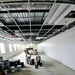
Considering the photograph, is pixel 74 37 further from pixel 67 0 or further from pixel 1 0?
pixel 1 0

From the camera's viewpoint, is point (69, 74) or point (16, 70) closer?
point (69, 74)

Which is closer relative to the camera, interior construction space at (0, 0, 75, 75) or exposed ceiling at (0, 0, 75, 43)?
exposed ceiling at (0, 0, 75, 43)

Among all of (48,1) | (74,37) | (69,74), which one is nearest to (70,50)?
(74,37)

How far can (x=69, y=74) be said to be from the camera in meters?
4.74

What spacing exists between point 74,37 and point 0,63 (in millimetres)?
4347

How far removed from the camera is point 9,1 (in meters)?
1.94

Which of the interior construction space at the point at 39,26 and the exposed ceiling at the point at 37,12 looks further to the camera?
the interior construction space at the point at 39,26

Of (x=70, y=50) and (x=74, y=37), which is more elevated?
(x=74, y=37)

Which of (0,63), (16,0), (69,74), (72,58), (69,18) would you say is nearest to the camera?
(16,0)

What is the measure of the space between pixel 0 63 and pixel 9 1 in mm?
4218

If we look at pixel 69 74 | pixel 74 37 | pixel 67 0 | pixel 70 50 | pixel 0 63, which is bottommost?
pixel 69 74

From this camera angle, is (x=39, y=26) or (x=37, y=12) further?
(x=39, y=26)

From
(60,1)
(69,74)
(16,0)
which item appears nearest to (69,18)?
(60,1)

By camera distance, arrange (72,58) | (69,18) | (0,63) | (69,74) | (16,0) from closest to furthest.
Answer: (16,0)
(69,18)
(69,74)
(0,63)
(72,58)
